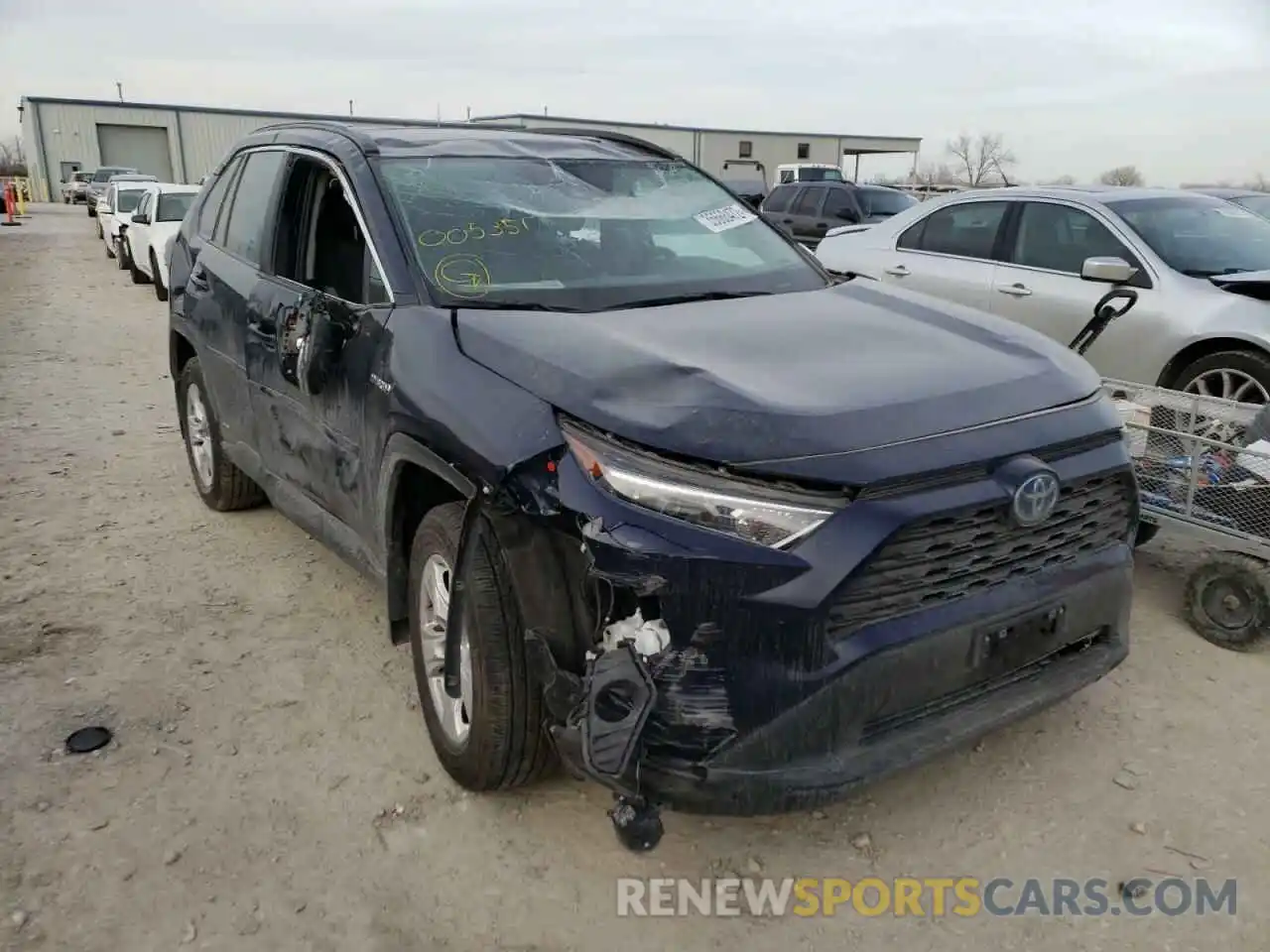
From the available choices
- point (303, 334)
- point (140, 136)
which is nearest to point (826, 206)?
point (303, 334)

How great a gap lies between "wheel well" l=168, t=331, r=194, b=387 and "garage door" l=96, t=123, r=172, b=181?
55.5m

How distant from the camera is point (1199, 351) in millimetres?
5535

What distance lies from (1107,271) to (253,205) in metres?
4.40

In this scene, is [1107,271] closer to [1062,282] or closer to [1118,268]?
[1118,268]

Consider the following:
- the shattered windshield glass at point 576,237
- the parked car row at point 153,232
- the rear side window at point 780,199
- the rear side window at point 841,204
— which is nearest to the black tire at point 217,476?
the shattered windshield glass at point 576,237

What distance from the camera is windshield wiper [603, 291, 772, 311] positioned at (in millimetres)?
3270

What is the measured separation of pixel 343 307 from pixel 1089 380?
2.36 metres

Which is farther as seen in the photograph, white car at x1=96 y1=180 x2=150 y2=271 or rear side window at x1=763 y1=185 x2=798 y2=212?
white car at x1=96 y1=180 x2=150 y2=271

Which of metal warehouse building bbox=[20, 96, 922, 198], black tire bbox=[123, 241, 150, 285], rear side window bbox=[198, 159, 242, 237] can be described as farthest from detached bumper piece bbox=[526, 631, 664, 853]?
metal warehouse building bbox=[20, 96, 922, 198]

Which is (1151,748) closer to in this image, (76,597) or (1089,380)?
(1089,380)

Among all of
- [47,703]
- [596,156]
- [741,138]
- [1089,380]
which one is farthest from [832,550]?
[741,138]

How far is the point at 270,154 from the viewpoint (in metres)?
4.39

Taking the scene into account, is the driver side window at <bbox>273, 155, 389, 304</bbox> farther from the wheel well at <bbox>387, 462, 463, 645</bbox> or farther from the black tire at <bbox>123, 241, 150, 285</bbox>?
the black tire at <bbox>123, 241, 150, 285</bbox>

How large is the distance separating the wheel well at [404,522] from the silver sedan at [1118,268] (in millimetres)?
4177
